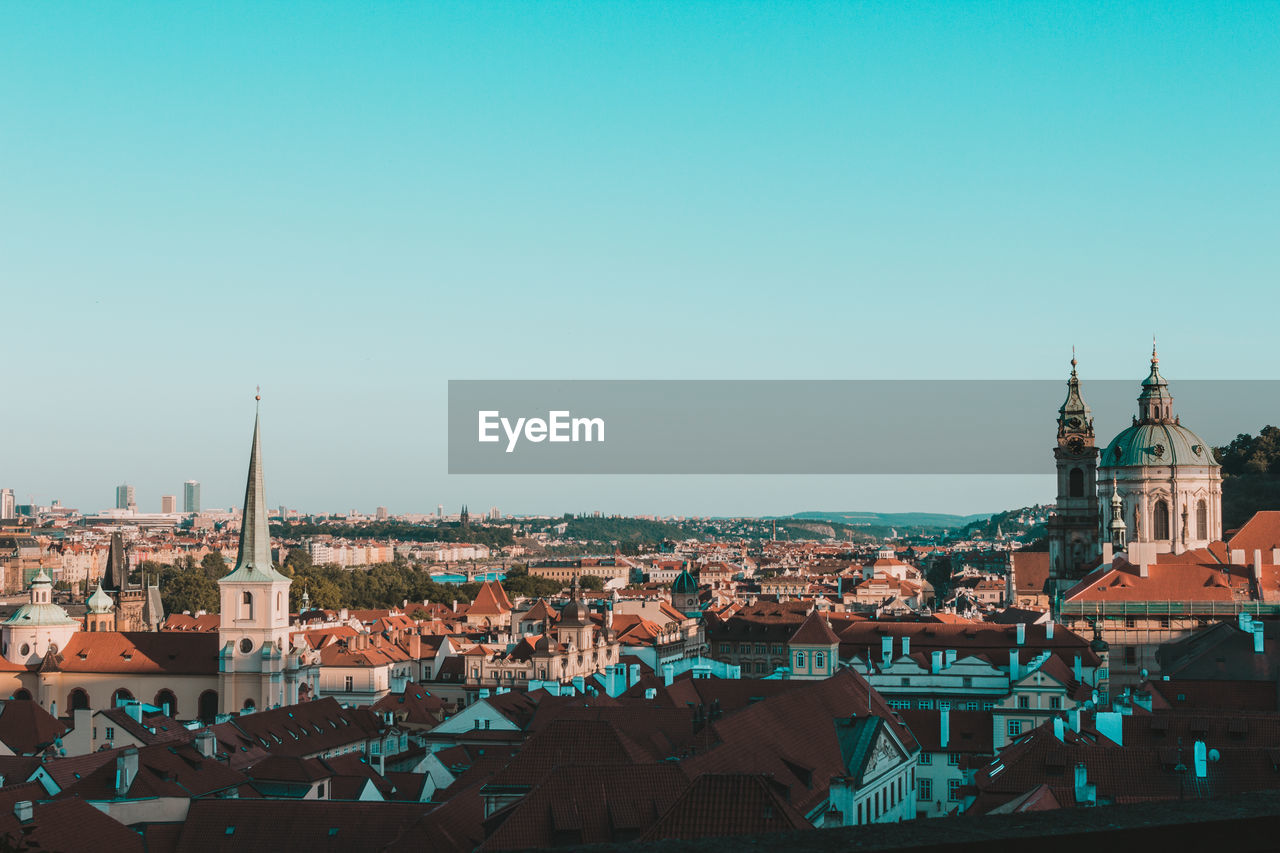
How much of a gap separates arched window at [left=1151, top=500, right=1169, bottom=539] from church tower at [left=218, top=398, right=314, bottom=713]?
52.7 meters

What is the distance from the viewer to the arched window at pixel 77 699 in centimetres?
6944

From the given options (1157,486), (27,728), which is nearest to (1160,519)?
(1157,486)

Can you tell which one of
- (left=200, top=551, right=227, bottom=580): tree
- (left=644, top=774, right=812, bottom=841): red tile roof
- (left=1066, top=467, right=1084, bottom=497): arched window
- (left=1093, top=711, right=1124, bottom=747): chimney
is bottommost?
(left=200, top=551, right=227, bottom=580): tree

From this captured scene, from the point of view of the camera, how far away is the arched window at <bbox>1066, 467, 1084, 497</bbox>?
10156 centimetres

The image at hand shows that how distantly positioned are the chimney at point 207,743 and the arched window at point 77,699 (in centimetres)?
2677

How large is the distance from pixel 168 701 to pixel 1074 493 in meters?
63.2

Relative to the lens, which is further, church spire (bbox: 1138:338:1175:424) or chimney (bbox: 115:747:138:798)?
church spire (bbox: 1138:338:1175:424)

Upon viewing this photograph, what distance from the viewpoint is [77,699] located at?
69.8 meters

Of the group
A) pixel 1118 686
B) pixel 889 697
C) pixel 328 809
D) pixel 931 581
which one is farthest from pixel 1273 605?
pixel 931 581

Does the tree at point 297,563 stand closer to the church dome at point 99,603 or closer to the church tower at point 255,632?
the church dome at point 99,603

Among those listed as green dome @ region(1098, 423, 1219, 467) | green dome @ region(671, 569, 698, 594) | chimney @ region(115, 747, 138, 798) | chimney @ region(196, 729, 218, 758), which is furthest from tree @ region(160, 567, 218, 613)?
chimney @ region(115, 747, 138, 798)

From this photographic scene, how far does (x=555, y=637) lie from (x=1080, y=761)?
53.3 metres

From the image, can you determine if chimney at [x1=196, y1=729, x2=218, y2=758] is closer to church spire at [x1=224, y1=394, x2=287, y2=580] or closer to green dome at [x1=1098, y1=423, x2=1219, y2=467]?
church spire at [x1=224, y1=394, x2=287, y2=580]

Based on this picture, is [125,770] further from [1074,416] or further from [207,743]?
[1074,416]
